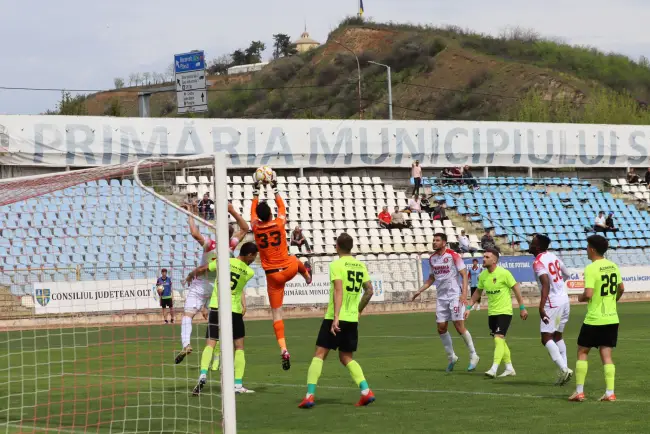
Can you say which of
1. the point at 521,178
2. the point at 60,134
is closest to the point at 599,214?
the point at 521,178

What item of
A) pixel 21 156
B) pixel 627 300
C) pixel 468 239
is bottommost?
pixel 627 300

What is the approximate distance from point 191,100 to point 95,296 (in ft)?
84.0

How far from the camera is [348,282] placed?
1208 cm

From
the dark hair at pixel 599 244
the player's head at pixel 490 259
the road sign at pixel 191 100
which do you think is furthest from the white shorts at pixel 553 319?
the road sign at pixel 191 100

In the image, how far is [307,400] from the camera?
39.2 feet

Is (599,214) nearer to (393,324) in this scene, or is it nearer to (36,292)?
(393,324)

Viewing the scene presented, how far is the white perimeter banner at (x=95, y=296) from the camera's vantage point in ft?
81.9

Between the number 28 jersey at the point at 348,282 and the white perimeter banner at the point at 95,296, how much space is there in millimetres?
12281

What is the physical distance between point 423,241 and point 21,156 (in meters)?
15.6

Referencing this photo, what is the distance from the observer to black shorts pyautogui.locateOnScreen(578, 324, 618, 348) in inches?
462

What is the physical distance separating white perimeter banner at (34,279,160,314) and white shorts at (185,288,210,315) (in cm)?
917

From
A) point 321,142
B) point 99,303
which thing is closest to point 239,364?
point 99,303

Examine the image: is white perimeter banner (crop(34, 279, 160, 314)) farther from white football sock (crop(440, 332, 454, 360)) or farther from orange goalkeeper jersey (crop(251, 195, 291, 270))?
white football sock (crop(440, 332, 454, 360))

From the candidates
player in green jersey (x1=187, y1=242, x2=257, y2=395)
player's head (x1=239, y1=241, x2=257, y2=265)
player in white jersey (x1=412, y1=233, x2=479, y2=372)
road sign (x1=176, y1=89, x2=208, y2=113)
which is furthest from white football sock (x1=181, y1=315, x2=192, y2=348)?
road sign (x1=176, y1=89, x2=208, y2=113)
